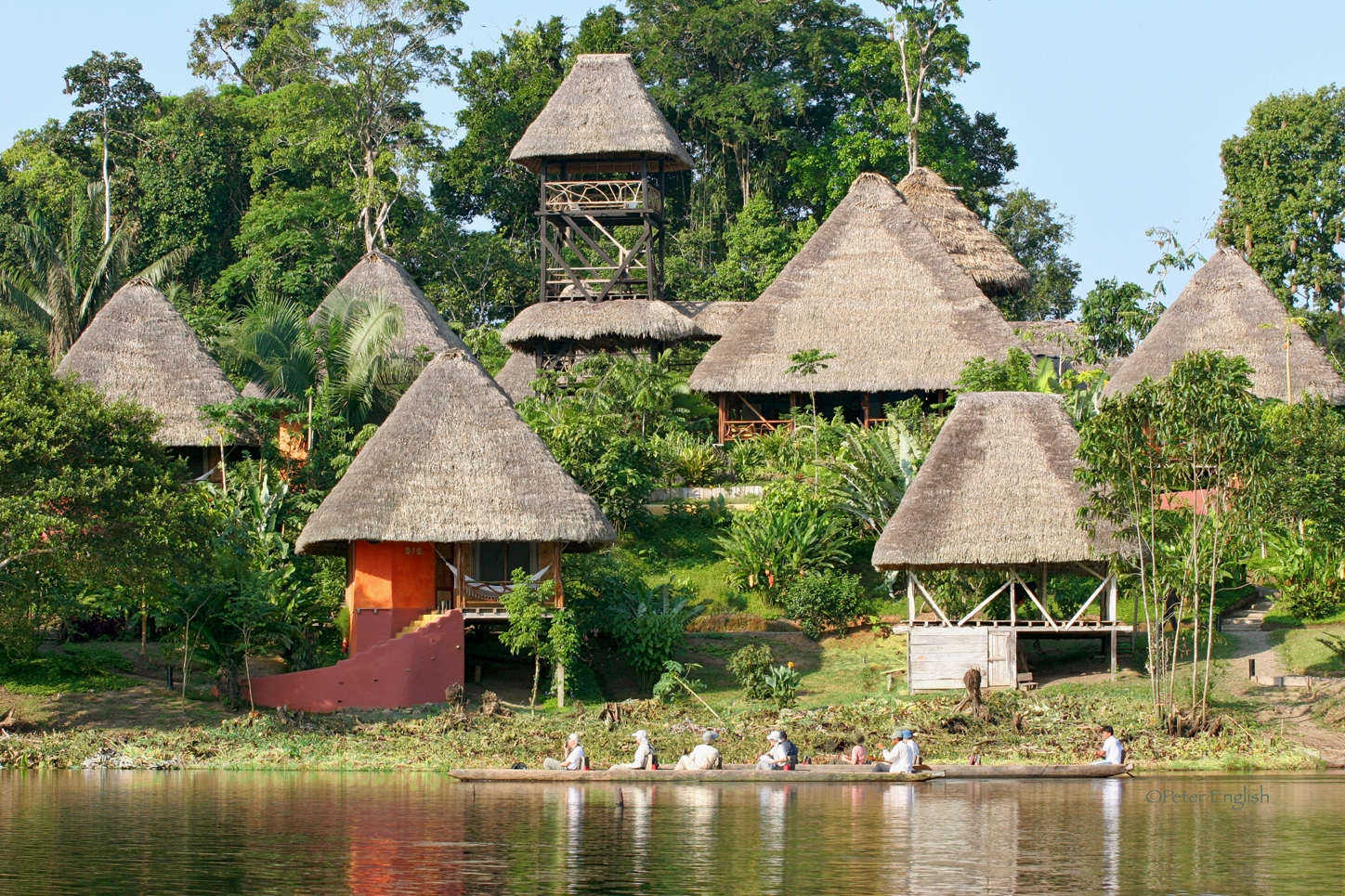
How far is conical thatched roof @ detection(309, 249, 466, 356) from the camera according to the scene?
30.5m

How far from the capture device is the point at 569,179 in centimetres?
3591

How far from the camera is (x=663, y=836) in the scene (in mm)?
14938

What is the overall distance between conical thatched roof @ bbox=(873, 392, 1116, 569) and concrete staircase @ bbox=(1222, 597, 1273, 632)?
3.52 metres

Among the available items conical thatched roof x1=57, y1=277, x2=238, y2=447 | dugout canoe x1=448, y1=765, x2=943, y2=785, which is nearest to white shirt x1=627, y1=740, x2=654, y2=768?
dugout canoe x1=448, y1=765, x2=943, y2=785

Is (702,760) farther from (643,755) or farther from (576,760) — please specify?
(576,760)

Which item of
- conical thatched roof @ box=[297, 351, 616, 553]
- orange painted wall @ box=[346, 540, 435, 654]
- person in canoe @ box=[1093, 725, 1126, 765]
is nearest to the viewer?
person in canoe @ box=[1093, 725, 1126, 765]

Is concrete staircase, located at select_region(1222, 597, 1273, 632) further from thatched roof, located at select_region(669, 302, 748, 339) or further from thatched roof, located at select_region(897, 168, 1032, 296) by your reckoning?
thatched roof, located at select_region(897, 168, 1032, 296)

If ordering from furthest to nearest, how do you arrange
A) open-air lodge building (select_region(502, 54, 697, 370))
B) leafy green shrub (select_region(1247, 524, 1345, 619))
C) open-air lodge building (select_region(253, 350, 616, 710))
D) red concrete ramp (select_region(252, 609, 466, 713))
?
open-air lodge building (select_region(502, 54, 697, 370)), leafy green shrub (select_region(1247, 524, 1345, 619)), open-air lodge building (select_region(253, 350, 616, 710)), red concrete ramp (select_region(252, 609, 466, 713))

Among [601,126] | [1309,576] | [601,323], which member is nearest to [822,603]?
[1309,576]

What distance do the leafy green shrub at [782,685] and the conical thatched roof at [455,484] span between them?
2708 millimetres

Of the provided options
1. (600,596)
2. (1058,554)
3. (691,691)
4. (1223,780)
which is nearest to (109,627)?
(600,596)

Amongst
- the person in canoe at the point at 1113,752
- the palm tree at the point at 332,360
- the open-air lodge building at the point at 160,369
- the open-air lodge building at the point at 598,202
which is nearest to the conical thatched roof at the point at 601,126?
the open-air lodge building at the point at 598,202

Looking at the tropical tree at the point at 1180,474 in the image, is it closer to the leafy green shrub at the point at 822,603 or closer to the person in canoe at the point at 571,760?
the leafy green shrub at the point at 822,603

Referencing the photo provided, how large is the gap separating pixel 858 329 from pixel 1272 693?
39.7 feet
